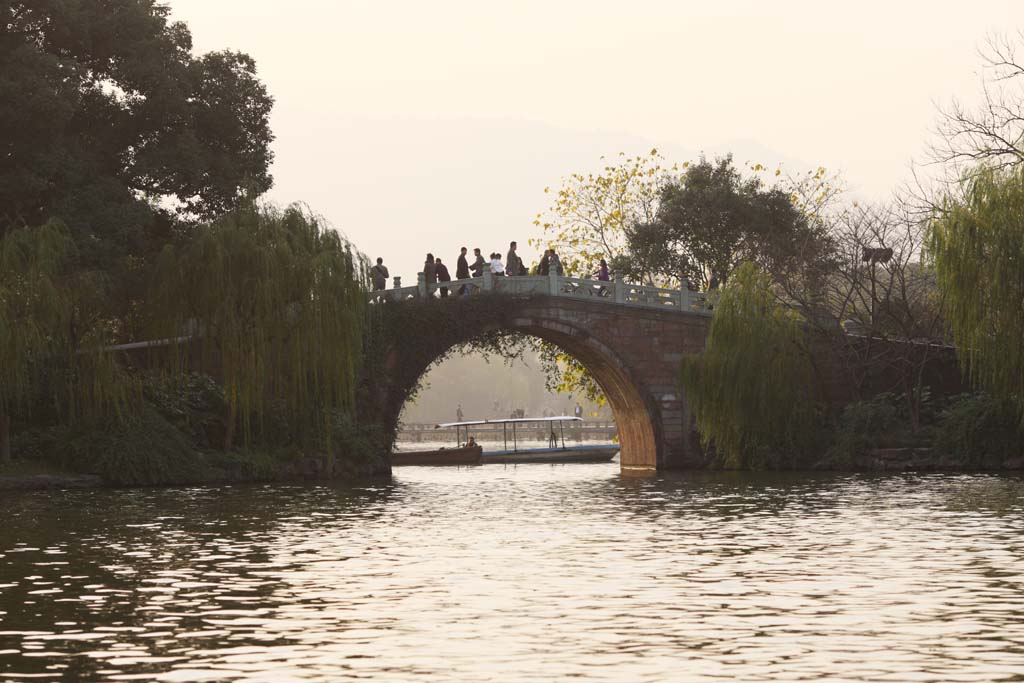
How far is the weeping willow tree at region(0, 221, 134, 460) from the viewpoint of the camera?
25172 mm

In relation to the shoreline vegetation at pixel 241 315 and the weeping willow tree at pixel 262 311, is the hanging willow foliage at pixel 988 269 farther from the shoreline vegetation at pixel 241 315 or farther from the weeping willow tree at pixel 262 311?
the weeping willow tree at pixel 262 311

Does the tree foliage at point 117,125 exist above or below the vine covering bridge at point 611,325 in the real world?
above

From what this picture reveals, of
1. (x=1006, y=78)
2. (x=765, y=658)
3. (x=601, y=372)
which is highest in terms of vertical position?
(x=1006, y=78)

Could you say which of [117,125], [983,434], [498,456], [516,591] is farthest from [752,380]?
[516,591]

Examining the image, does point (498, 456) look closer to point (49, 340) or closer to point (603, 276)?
point (603, 276)

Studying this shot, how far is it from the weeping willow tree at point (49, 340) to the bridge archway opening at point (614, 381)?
371 inches

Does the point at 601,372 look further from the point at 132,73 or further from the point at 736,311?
the point at 132,73


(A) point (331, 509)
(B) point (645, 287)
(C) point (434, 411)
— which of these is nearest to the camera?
(A) point (331, 509)

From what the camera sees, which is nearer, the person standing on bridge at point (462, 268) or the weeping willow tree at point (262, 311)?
the weeping willow tree at point (262, 311)

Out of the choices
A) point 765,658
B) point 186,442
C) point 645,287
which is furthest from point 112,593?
point 645,287

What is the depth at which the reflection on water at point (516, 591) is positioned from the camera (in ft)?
29.0

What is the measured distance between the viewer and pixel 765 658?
8844mm

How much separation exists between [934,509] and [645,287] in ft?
58.0

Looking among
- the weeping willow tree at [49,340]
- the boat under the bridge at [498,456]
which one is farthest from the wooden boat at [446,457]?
the weeping willow tree at [49,340]
